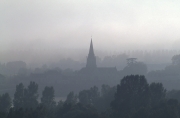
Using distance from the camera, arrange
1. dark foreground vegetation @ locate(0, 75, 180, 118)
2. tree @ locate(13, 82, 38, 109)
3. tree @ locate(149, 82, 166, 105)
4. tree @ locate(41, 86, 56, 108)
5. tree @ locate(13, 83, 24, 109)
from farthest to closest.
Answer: tree @ locate(41, 86, 56, 108) < tree @ locate(13, 82, 38, 109) < tree @ locate(13, 83, 24, 109) < tree @ locate(149, 82, 166, 105) < dark foreground vegetation @ locate(0, 75, 180, 118)

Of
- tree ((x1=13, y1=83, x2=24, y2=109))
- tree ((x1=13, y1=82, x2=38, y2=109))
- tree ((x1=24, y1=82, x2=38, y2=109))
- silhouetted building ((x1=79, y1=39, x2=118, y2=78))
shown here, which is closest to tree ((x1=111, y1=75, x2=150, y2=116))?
tree ((x1=13, y1=82, x2=38, y2=109))

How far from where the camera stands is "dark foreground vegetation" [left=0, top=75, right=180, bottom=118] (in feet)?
111

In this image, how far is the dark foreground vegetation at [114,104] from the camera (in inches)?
1331

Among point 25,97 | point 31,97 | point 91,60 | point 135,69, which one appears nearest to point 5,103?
point 25,97

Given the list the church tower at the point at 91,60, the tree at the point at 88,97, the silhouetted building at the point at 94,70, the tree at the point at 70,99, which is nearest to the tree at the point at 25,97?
the tree at the point at 70,99

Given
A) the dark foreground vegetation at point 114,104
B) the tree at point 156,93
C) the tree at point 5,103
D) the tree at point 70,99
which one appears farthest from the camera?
the tree at point 70,99

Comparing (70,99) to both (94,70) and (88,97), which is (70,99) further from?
(94,70)

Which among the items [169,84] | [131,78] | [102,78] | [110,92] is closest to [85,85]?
[102,78]

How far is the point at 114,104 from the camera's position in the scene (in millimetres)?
40062

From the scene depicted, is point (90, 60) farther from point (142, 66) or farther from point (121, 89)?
point (121, 89)

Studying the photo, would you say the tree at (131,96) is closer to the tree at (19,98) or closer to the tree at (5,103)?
the tree at (19,98)

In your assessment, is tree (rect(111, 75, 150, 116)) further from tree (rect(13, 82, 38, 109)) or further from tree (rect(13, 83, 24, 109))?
tree (rect(13, 83, 24, 109))

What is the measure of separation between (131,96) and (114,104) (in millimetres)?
2339

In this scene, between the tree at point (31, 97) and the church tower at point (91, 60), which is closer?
the tree at point (31, 97)
